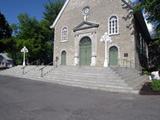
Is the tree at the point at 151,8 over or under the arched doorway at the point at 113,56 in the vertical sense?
over

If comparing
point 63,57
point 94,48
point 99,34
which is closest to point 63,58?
point 63,57

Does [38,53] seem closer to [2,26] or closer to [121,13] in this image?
[2,26]

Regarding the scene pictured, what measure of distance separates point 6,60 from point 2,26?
117ft

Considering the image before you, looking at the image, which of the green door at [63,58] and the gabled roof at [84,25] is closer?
the gabled roof at [84,25]

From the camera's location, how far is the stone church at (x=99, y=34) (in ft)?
73.2

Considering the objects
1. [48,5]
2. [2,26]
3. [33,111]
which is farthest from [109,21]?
[48,5]

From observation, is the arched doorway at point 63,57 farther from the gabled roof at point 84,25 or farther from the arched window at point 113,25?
the arched window at point 113,25

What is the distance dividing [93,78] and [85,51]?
903 cm

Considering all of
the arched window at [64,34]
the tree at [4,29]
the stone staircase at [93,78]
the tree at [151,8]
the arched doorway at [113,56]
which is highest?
the tree at [4,29]

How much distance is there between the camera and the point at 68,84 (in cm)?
1653

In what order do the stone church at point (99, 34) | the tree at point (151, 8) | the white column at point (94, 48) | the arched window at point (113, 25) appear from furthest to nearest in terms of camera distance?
the white column at point (94, 48) → the arched window at point (113, 25) → the stone church at point (99, 34) → the tree at point (151, 8)

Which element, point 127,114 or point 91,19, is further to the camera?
point 91,19

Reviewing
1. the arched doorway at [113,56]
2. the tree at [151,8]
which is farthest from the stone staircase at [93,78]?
the tree at [151,8]

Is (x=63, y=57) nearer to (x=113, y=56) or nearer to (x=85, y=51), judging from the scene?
(x=85, y=51)
